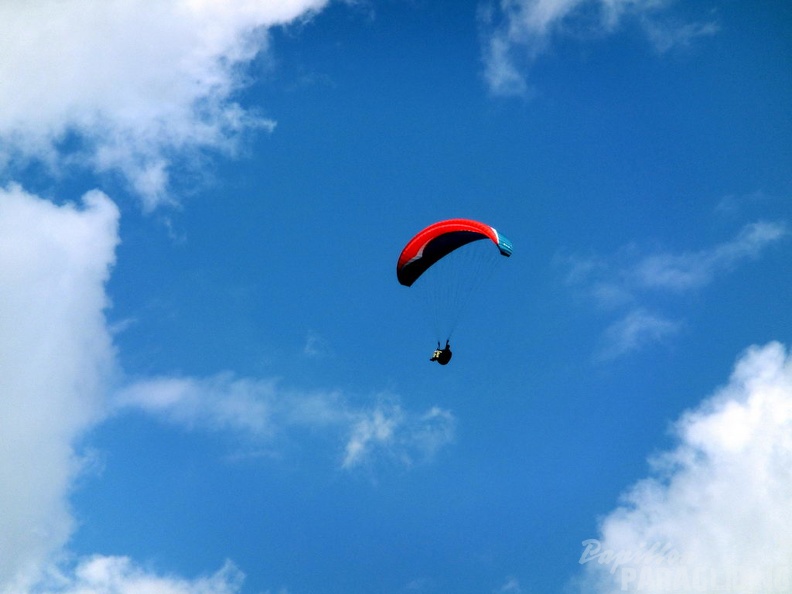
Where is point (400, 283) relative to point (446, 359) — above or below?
above

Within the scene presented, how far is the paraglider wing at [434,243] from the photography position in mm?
50062

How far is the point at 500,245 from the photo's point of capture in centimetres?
4734

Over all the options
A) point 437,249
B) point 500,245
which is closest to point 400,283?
point 437,249

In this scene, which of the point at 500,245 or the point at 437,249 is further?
the point at 437,249

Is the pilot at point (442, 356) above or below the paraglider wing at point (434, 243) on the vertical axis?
below

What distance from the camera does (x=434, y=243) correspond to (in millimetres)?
51562

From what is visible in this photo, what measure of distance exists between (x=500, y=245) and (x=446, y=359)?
8120 millimetres

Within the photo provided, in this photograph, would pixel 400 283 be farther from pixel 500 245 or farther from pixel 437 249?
pixel 500 245

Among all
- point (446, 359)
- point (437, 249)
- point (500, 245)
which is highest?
point (437, 249)

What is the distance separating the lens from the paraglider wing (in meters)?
50.1

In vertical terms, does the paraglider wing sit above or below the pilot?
above

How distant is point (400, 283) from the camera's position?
5303cm

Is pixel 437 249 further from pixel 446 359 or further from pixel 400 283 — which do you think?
pixel 446 359

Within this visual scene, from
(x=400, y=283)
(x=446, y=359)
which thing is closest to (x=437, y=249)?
(x=400, y=283)
